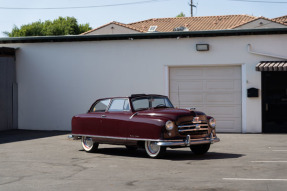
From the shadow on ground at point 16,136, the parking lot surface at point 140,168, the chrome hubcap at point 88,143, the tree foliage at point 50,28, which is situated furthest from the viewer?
the tree foliage at point 50,28

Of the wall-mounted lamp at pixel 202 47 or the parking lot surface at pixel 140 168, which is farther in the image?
the wall-mounted lamp at pixel 202 47

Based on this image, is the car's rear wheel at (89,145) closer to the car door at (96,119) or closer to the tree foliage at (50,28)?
the car door at (96,119)

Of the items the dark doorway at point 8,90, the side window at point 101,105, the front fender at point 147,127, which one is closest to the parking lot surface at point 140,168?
the front fender at point 147,127

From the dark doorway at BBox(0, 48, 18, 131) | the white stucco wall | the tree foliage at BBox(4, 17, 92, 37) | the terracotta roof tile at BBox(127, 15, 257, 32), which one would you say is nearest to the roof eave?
the white stucco wall

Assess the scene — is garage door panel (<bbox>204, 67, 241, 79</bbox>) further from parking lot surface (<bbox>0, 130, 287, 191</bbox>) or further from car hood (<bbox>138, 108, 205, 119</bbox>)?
car hood (<bbox>138, 108, 205, 119</bbox>)

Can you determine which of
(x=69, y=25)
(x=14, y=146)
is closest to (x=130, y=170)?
(x=14, y=146)

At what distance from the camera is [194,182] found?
804 centimetres

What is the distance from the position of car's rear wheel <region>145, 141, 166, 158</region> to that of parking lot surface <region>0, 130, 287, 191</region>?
Result: 14cm

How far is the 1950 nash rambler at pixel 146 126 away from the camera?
1109cm

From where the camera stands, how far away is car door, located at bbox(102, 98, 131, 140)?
11984 mm

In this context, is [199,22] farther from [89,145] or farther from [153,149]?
[153,149]

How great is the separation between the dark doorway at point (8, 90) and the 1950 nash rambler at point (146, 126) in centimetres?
842

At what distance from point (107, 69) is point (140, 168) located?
1098 centimetres

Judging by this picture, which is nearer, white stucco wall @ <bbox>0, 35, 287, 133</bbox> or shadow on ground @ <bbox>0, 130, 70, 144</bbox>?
shadow on ground @ <bbox>0, 130, 70, 144</bbox>
